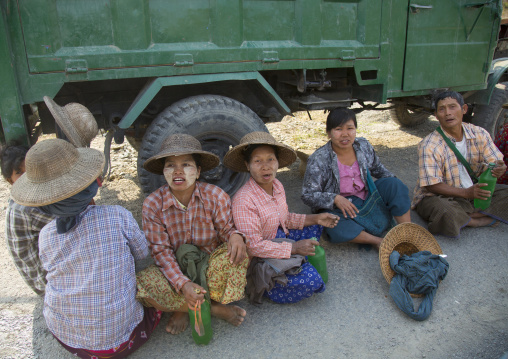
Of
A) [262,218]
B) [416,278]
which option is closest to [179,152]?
[262,218]

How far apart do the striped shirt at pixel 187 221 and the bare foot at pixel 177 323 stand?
325 mm

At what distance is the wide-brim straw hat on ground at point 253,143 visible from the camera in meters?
2.67

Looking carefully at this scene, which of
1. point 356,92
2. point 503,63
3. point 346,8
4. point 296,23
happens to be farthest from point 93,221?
point 503,63

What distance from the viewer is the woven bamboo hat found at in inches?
108

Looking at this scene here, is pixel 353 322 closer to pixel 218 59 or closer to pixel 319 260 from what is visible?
pixel 319 260

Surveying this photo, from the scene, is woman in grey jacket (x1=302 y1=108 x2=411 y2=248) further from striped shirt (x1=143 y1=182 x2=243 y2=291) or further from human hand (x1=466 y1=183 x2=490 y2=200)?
striped shirt (x1=143 y1=182 x2=243 y2=291)

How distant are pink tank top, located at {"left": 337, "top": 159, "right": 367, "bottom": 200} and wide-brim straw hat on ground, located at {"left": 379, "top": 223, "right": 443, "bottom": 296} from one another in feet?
1.72

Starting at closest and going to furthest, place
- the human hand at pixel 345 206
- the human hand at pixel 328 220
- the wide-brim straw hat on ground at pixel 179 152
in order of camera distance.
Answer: the wide-brim straw hat on ground at pixel 179 152, the human hand at pixel 328 220, the human hand at pixel 345 206

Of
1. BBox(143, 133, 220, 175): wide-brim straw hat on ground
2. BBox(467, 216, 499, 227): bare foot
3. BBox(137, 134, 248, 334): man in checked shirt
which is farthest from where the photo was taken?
BBox(467, 216, 499, 227): bare foot

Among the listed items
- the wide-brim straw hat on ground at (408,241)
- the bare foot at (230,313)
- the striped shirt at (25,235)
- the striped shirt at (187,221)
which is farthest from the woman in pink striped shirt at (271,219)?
the striped shirt at (25,235)

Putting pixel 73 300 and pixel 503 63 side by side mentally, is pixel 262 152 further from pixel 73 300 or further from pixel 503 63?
pixel 503 63

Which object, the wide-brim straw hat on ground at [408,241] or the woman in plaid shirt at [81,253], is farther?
the wide-brim straw hat on ground at [408,241]

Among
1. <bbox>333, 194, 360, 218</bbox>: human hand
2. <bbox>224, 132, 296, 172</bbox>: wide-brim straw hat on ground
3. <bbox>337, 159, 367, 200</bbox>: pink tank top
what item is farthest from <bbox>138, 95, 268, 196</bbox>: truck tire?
<bbox>333, 194, 360, 218</bbox>: human hand

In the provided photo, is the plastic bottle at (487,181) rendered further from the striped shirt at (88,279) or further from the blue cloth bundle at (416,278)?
the striped shirt at (88,279)
